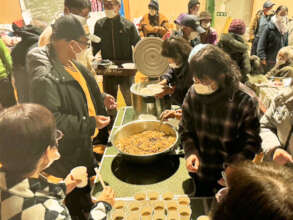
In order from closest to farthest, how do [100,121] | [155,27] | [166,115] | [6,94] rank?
[6,94] < [100,121] < [166,115] < [155,27]

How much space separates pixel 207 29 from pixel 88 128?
2925mm

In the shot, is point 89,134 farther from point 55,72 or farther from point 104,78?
point 104,78

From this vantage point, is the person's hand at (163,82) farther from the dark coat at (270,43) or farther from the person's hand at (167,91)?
the dark coat at (270,43)

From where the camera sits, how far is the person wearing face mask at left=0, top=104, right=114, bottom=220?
0.80 metres

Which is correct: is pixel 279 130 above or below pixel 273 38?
below

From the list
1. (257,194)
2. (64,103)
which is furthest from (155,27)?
(257,194)

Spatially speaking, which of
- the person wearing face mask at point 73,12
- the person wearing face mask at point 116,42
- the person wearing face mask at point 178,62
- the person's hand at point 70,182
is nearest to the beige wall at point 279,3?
the person wearing face mask at point 116,42

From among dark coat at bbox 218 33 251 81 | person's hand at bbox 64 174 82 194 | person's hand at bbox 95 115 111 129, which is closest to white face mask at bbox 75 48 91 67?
person's hand at bbox 95 115 111 129

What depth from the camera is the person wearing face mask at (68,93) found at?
1.03 m

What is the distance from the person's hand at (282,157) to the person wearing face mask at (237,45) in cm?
163

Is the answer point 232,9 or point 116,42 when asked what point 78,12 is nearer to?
point 116,42

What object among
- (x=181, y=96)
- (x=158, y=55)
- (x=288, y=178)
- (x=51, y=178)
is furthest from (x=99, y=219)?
(x=158, y=55)

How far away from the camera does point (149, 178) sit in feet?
5.57

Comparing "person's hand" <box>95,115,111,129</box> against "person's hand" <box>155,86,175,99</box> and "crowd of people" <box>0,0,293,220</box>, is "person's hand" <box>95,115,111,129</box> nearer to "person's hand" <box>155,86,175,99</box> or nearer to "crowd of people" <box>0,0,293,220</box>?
"crowd of people" <box>0,0,293,220</box>
